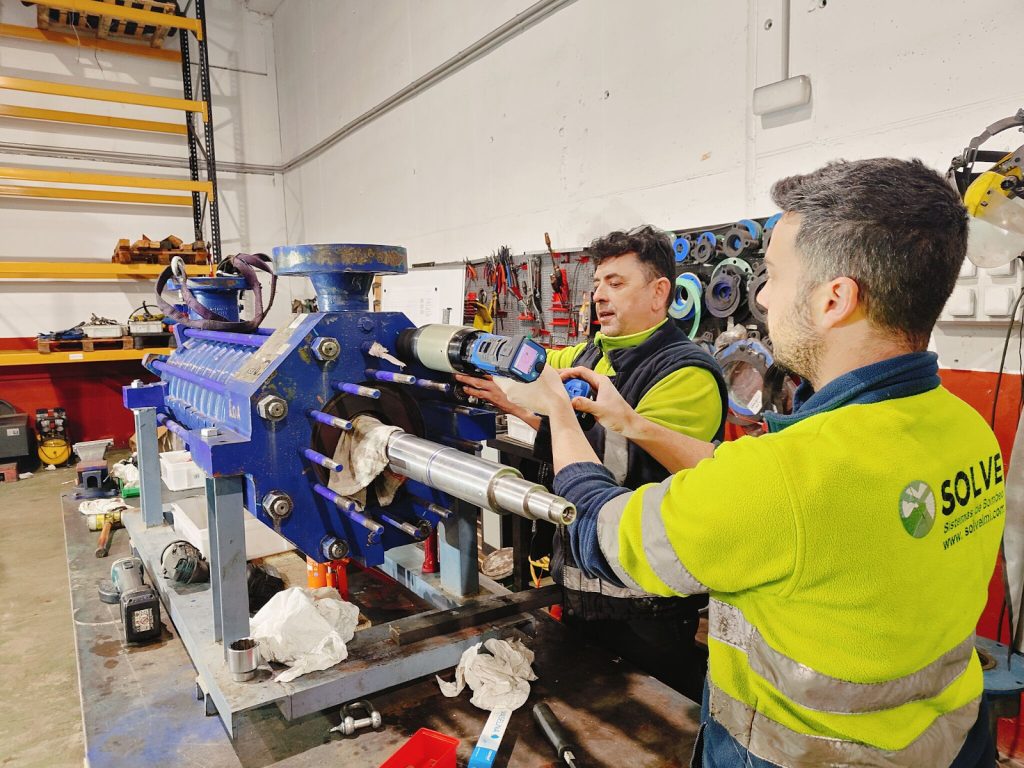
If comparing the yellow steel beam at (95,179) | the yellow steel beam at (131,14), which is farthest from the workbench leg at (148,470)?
the yellow steel beam at (131,14)

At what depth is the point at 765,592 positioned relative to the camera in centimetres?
69

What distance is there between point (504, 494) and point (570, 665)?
0.57 metres

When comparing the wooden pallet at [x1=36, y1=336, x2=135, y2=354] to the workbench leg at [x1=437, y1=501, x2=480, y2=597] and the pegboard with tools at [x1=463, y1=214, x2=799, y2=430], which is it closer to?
the pegboard with tools at [x1=463, y1=214, x2=799, y2=430]

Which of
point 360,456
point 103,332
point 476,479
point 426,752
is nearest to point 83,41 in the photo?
point 103,332

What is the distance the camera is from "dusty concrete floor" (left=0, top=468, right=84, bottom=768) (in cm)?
205

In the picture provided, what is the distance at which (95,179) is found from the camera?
5562 millimetres

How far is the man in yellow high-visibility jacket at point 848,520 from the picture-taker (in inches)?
25.5

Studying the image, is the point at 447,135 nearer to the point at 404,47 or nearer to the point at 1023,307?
the point at 404,47

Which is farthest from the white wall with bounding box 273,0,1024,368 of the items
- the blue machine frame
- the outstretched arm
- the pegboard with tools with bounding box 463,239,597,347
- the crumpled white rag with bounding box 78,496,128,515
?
the crumpled white rag with bounding box 78,496,128,515

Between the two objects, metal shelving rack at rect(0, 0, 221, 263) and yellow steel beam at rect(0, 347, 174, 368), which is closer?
yellow steel beam at rect(0, 347, 174, 368)

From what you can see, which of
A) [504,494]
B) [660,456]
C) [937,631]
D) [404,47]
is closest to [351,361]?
[504,494]

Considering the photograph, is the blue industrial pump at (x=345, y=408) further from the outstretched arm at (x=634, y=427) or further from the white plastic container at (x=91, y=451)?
the white plastic container at (x=91, y=451)

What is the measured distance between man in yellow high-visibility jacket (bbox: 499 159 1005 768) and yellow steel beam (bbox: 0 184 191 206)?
617cm

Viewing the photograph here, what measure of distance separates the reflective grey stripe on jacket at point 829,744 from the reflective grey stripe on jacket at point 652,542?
0.17 meters
